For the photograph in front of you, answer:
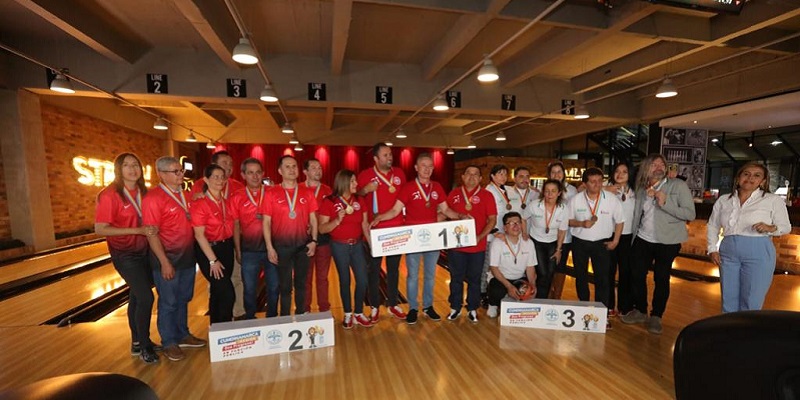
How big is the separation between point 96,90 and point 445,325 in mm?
7893

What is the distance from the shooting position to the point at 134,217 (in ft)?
9.08

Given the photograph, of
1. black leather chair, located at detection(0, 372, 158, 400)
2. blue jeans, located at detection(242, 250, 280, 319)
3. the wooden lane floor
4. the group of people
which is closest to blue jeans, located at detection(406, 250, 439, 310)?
Result: the group of people

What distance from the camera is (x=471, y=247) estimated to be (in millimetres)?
3547

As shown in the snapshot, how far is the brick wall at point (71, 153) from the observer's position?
7.54 m

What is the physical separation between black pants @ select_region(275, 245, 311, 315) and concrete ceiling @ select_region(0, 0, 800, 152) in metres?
3.00

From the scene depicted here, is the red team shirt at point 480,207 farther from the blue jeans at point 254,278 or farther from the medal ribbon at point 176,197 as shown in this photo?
the medal ribbon at point 176,197

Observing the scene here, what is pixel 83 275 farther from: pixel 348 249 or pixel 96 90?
pixel 348 249

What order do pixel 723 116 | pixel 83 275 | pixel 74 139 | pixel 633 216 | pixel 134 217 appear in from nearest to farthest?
pixel 134 217
pixel 633 216
pixel 83 275
pixel 723 116
pixel 74 139

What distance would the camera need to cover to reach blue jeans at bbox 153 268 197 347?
2.84 m

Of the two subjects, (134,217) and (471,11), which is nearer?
(134,217)

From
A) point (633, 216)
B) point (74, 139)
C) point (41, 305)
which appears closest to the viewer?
point (633, 216)

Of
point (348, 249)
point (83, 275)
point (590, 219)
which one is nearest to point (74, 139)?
point (83, 275)

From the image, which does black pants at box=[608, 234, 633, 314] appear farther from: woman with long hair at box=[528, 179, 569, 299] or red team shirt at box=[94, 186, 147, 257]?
red team shirt at box=[94, 186, 147, 257]

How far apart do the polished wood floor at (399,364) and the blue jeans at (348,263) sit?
43cm
